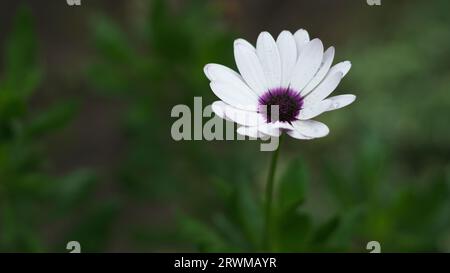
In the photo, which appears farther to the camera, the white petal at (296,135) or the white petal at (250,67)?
the white petal at (250,67)

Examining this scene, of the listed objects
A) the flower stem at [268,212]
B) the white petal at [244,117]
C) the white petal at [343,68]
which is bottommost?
the flower stem at [268,212]

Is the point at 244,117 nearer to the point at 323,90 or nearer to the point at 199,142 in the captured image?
the point at 323,90

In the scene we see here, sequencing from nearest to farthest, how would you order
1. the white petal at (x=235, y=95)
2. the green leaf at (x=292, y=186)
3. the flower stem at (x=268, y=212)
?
the white petal at (x=235, y=95)
the flower stem at (x=268, y=212)
the green leaf at (x=292, y=186)

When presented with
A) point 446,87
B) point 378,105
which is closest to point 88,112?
point 378,105

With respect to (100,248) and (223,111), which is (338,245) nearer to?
(223,111)

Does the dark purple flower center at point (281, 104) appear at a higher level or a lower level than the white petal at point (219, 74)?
lower

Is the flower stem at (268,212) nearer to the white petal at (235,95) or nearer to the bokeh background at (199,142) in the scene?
the bokeh background at (199,142)

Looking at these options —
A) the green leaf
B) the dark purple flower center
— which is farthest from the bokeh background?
the dark purple flower center

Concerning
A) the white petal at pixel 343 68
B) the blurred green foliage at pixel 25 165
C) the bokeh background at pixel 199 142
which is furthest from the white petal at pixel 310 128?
the blurred green foliage at pixel 25 165
